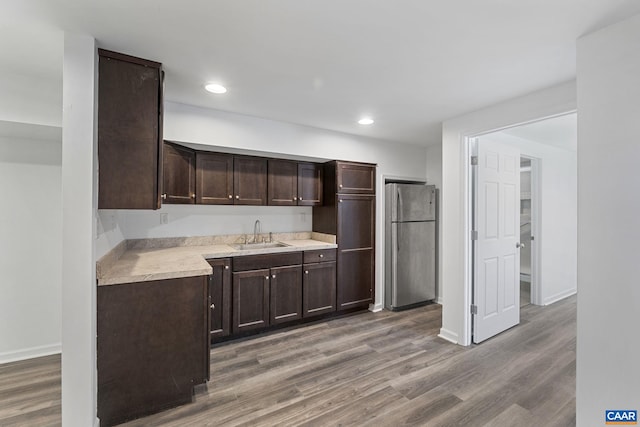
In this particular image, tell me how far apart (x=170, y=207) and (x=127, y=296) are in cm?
146

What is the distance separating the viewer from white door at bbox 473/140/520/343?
2898 millimetres

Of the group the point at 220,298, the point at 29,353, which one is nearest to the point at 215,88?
the point at 220,298

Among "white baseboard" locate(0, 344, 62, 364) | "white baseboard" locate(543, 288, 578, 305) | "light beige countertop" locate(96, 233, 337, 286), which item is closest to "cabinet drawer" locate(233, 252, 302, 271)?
"light beige countertop" locate(96, 233, 337, 286)

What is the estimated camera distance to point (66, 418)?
1537 millimetres

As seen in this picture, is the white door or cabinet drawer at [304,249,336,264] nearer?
the white door

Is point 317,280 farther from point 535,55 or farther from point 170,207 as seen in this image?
point 535,55

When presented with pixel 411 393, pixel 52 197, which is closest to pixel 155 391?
pixel 411 393

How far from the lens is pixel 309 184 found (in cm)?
359

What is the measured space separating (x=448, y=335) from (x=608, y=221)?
1960 mm

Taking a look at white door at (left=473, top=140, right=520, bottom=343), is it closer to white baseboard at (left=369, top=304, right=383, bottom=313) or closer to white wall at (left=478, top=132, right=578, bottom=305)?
white wall at (left=478, top=132, right=578, bottom=305)

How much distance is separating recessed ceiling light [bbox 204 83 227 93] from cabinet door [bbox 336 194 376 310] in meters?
1.78

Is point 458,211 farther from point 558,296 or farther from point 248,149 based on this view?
point 558,296
